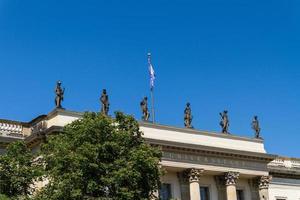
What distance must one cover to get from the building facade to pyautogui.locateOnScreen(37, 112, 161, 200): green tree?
35.0 ft

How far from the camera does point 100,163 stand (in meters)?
32.1

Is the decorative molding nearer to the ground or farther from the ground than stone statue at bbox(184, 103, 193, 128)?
nearer to the ground

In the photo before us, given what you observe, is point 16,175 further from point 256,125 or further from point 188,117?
point 256,125

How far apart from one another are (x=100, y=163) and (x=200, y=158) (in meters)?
19.4

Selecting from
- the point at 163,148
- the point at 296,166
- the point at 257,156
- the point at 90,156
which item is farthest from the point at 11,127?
the point at 296,166

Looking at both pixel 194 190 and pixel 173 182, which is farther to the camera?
pixel 173 182

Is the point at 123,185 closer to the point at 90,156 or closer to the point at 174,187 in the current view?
the point at 90,156

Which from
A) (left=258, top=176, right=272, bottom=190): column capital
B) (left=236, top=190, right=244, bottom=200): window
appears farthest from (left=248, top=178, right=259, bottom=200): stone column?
(left=236, top=190, right=244, bottom=200): window

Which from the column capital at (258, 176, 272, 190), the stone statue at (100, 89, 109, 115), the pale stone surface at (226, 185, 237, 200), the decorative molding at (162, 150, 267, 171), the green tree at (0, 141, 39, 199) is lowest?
the green tree at (0, 141, 39, 199)

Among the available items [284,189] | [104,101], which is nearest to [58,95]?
[104,101]

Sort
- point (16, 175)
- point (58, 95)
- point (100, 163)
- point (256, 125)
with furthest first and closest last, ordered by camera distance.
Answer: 1. point (256, 125)
2. point (58, 95)
3. point (16, 175)
4. point (100, 163)

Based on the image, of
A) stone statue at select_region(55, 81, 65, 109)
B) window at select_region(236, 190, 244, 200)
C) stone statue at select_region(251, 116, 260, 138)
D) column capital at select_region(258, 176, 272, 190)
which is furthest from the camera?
stone statue at select_region(251, 116, 260, 138)

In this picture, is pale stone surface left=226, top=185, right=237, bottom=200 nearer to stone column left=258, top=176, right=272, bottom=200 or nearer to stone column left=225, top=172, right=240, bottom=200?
stone column left=225, top=172, right=240, bottom=200

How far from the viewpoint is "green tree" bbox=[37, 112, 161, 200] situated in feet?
103
